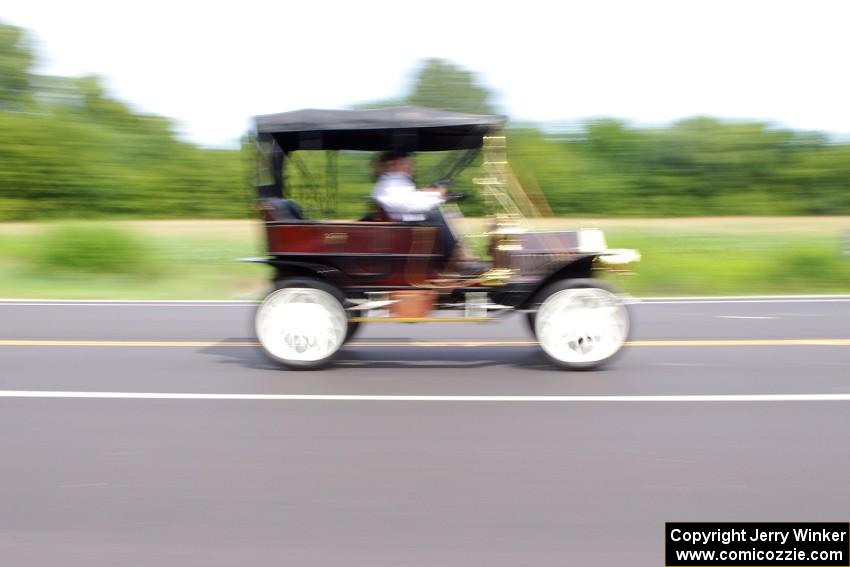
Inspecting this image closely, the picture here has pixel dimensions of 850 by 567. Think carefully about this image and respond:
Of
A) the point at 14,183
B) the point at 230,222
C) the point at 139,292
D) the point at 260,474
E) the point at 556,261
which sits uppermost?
the point at 14,183

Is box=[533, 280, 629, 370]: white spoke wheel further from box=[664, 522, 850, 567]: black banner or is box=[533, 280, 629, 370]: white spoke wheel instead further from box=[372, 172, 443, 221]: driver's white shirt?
box=[664, 522, 850, 567]: black banner

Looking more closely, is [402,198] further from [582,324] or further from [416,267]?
[582,324]

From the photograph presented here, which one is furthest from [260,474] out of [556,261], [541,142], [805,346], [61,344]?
[541,142]

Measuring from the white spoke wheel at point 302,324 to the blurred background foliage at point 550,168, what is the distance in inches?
815

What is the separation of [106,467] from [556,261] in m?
3.90

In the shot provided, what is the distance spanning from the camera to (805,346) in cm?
860

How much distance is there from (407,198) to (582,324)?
5.77ft

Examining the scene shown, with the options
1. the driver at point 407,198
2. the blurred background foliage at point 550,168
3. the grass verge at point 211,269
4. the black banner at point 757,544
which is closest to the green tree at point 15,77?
the blurred background foliage at point 550,168

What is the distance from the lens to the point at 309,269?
7730 millimetres

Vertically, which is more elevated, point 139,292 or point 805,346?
point 139,292

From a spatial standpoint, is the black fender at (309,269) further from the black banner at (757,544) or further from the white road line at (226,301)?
the white road line at (226,301)

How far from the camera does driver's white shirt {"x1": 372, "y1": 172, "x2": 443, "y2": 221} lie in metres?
7.57

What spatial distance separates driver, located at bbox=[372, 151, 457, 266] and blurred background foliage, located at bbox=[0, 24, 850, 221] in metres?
20.3

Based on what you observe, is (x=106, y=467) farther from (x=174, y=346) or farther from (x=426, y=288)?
(x=174, y=346)
